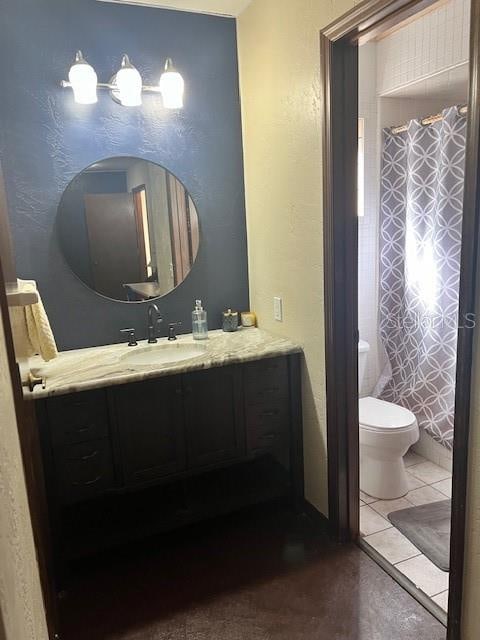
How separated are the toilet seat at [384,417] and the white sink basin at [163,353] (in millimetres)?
971

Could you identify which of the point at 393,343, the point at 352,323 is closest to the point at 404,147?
the point at 393,343

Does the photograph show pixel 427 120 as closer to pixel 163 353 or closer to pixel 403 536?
pixel 163 353

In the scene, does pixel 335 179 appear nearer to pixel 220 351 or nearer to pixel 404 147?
pixel 220 351

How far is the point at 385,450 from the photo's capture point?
2.46 m

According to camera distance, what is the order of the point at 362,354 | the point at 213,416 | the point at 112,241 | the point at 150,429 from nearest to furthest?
the point at 150,429 → the point at 213,416 → the point at 112,241 → the point at 362,354

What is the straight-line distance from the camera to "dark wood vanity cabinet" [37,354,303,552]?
6.38 feet

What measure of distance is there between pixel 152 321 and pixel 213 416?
2.13 feet

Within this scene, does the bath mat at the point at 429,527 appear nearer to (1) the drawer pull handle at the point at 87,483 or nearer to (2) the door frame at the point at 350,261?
(2) the door frame at the point at 350,261

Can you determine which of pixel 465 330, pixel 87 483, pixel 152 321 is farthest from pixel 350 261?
pixel 87 483

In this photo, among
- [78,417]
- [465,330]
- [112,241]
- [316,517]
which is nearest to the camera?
[465,330]

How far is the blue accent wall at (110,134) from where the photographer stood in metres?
2.15

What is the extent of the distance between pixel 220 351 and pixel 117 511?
34.5 inches

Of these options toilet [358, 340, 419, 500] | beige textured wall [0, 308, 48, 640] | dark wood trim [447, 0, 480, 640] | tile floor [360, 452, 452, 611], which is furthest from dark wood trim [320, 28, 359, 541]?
beige textured wall [0, 308, 48, 640]

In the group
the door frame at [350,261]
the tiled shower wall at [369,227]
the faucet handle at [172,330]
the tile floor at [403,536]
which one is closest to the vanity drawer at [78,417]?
the faucet handle at [172,330]
